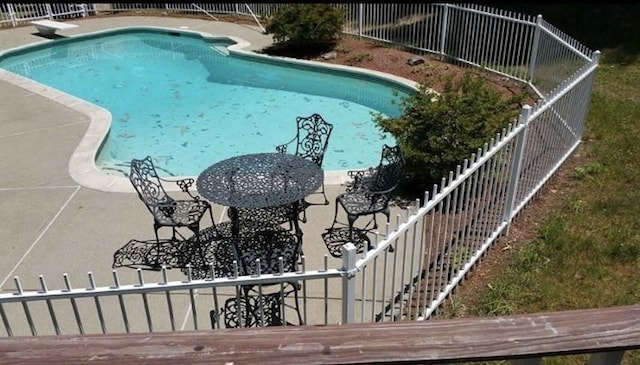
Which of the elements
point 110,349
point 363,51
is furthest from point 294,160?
point 363,51

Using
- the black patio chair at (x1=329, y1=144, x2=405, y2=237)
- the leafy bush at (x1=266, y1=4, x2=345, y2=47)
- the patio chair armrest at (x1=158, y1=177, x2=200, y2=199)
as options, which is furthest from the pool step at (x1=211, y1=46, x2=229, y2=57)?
the black patio chair at (x1=329, y1=144, x2=405, y2=237)

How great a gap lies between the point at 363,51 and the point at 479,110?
7889 millimetres

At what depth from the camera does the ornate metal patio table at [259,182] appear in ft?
17.8

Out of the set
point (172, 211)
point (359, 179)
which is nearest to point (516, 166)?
point (359, 179)

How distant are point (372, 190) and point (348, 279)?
318cm

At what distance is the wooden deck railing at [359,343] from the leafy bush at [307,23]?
13.6 m

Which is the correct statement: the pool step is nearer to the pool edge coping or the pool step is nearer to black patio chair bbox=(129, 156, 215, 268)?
the pool edge coping

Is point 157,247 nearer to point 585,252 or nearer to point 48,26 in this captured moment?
point 585,252

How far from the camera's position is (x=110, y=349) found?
116cm

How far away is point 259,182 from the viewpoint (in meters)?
5.82

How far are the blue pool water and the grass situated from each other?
3359 millimetres

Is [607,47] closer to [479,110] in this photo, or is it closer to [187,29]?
[479,110]

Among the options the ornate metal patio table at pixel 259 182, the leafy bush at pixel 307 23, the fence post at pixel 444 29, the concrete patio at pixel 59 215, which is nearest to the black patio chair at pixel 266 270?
the ornate metal patio table at pixel 259 182

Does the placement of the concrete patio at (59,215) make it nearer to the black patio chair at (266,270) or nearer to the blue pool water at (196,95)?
the black patio chair at (266,270)
